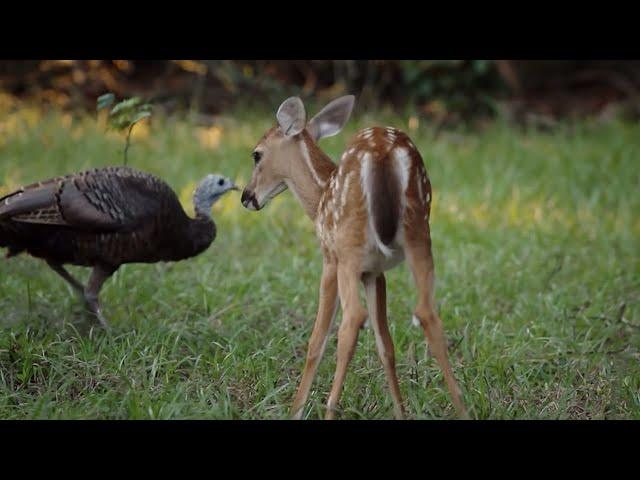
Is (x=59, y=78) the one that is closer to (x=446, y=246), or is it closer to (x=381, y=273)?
(x=446, y=246)

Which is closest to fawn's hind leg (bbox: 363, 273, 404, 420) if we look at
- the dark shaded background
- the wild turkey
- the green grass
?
the green grass

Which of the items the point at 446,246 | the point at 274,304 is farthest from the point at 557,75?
the point at 274,304

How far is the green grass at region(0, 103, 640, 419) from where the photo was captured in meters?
3.94

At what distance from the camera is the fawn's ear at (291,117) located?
12.7 ft

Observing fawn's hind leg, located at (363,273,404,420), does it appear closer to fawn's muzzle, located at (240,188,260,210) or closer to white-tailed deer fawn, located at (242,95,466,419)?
white-tailed deer fawn, located at (242,95,466,419)

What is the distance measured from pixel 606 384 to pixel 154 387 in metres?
2.03

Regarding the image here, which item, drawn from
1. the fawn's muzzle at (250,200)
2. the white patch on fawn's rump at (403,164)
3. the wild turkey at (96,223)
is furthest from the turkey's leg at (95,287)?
the white patch on fawn's rump at (403,164)

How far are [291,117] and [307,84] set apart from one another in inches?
253

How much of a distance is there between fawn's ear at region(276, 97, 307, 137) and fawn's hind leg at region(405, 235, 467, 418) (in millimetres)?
898

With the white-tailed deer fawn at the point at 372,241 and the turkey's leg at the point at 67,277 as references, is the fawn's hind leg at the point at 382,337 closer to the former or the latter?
the white-tailed deer fawn at the point at 372,241

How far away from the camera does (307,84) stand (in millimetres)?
Result: 10258

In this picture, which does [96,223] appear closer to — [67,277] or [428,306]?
[67,277]

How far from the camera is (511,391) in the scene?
13.5ft

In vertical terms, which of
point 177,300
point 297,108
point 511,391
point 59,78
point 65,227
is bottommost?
point 511,391
